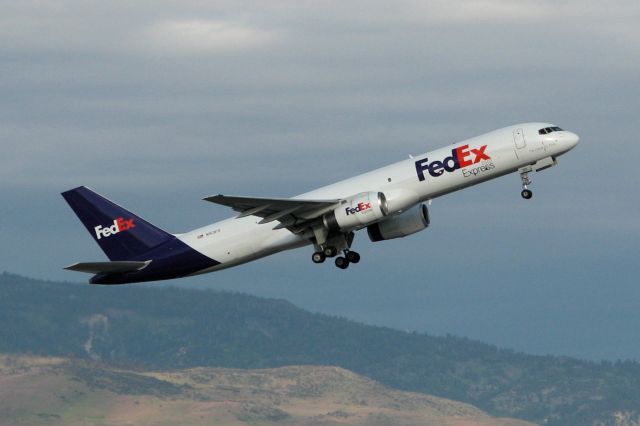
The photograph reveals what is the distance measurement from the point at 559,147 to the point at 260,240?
774 inches

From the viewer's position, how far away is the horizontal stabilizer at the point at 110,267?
298ft

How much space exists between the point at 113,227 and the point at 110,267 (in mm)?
4806

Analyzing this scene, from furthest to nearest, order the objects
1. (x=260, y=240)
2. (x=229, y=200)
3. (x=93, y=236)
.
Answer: (x=93, y=236), (x=260, y=240), (x=229, y=200)

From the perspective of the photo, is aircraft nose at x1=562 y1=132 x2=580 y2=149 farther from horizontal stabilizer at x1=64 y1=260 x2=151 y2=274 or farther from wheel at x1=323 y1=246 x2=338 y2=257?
horizontal stabilizer at x1=64 y1=260 x2=151 y2=274

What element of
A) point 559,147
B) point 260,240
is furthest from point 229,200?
point 559,147

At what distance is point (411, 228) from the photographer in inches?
3647

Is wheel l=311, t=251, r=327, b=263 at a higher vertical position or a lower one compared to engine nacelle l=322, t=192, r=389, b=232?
lower

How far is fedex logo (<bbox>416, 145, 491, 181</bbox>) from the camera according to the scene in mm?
85688

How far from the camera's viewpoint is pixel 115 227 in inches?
3794

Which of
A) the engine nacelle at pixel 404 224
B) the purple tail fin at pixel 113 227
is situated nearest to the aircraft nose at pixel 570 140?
the engine nacelle at pixel 404 224

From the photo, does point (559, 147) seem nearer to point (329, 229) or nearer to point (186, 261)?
point (329, 229)

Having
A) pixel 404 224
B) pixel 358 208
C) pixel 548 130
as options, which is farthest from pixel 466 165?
pixel 404 224

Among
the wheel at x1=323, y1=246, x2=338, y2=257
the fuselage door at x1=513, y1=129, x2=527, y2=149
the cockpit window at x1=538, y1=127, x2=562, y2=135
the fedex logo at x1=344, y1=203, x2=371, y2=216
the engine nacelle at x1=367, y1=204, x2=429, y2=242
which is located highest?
the cockpit window at x1=538, y1=127, x2=562, y2=135

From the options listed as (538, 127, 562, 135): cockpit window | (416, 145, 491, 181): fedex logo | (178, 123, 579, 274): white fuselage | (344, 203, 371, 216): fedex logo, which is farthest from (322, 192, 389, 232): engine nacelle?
(538, 127, 562, 135): cockpit window
